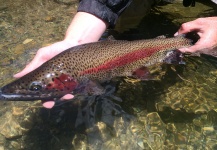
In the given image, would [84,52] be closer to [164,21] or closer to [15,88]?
[15,88]

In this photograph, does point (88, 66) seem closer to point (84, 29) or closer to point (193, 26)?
point (84, 29)

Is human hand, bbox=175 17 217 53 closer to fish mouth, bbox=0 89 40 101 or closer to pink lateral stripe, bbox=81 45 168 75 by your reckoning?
pink lateral stripe, bbox=81 45 168 75

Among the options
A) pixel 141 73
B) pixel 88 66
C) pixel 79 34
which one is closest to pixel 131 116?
pixel 141 73

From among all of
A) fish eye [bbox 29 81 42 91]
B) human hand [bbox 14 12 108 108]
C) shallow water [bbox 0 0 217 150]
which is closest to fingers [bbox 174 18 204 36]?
shallow water [bbox 0 0 217 150]

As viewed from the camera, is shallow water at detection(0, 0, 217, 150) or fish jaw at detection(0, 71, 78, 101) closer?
fish jaw at detection(0, 71, 78, 101)

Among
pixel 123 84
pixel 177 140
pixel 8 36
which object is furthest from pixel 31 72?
pixel 8 36

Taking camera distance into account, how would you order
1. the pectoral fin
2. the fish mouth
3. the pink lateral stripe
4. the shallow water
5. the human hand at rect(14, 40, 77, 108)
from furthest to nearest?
the pectoral fin < the shallow water < the pink lateral stripe < the human hand at rect(14, 40, 77, 108) < the fish mouth
